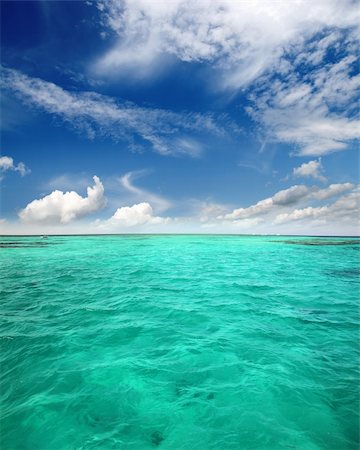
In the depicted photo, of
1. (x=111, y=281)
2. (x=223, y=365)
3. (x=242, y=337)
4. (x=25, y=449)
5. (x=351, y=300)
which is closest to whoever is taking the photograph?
(x=25, y=449)

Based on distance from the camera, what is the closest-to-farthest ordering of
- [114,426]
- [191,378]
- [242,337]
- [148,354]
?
[114,426] < [191,378] < [148,354] < [242,337]

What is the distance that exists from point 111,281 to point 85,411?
47.3ft

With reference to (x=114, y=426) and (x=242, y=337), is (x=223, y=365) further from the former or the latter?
(x=114, y=426)

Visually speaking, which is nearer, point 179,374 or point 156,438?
point 156,438

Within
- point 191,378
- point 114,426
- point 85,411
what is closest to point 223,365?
point 191,378

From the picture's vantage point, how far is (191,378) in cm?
667

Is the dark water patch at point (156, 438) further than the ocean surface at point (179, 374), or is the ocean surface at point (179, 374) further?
the ocean surface at point (179, 374)

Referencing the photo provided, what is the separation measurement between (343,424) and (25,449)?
6681mm

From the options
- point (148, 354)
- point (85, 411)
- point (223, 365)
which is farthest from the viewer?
point (148, 354)

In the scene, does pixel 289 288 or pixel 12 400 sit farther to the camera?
pixel 289 288

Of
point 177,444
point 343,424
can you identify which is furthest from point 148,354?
point 343,424

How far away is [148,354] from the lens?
7957mm

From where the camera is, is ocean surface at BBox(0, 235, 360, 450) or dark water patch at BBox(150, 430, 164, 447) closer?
dark water patch at BBox(150, 430, 164, 447)

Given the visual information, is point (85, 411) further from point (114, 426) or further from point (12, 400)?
point (12, 400)
